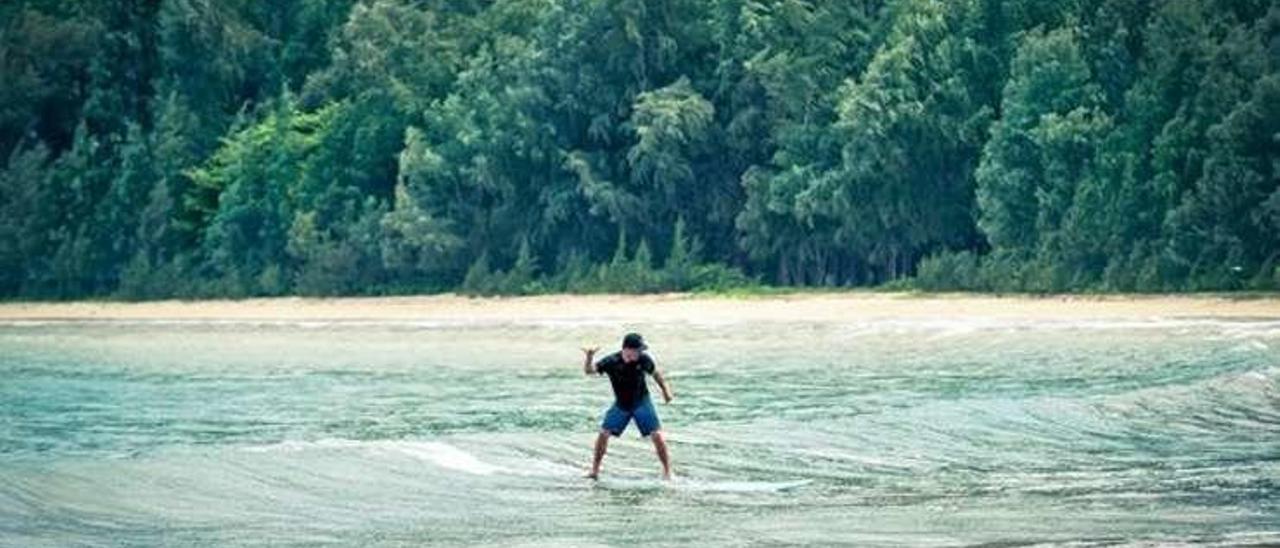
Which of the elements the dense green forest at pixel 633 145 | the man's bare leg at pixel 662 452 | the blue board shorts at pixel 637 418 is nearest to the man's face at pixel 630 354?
the blue board shorts at pixel 637 418

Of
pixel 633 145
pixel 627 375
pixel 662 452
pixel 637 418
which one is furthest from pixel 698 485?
pixel 633 145

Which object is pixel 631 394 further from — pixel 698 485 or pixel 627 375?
pixel 698 485

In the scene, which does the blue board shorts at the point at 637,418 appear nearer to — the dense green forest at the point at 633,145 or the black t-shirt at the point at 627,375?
the black t-shirt at the point at 627,375

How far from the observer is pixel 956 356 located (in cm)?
3744

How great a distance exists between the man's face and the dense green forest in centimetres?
2745

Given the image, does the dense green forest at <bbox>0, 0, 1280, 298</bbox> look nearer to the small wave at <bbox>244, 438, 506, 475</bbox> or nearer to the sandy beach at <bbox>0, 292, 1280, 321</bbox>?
the sandy beach at <bbox>0, 292, 1280, 321</bbox>

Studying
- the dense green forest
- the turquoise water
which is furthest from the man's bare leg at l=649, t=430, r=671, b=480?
the dense green forest

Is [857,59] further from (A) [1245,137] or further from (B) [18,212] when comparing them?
(B) [18,212]

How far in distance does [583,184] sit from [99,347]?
41.1 ft

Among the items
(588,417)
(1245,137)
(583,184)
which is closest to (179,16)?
(583,184)

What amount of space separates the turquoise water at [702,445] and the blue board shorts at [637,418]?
44cm

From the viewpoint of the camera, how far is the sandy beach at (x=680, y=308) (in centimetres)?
4562

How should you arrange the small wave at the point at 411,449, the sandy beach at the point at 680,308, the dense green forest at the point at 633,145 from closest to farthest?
the small wave at the point at 411,449
the sandy beach at the point at 680,308
the dense green forest at the point at 633,145

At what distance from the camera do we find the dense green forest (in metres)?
49.2
